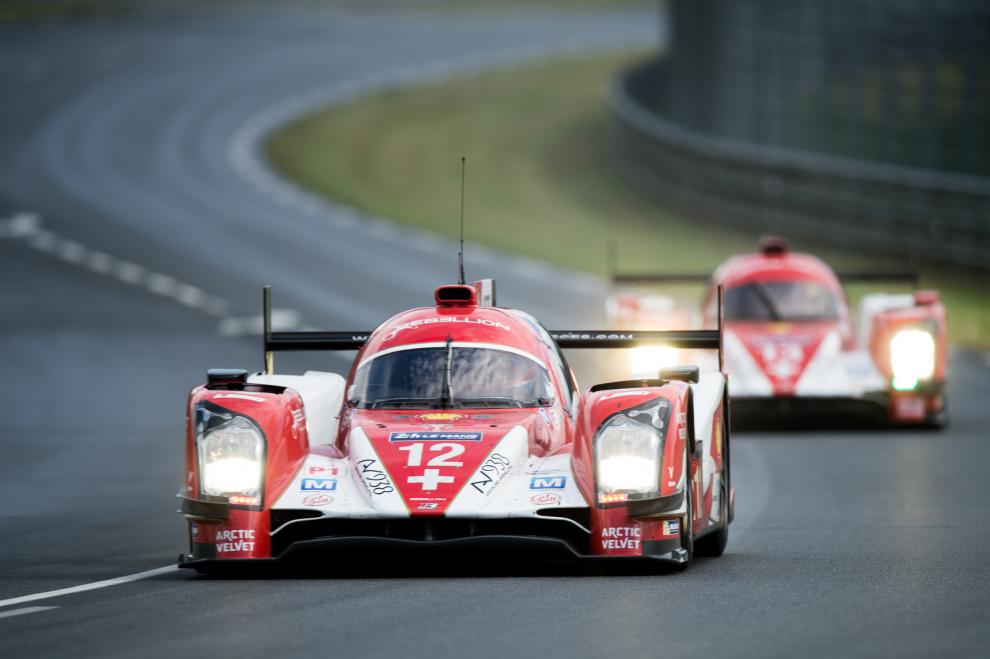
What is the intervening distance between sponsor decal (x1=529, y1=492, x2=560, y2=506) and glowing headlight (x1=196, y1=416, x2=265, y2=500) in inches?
51.4

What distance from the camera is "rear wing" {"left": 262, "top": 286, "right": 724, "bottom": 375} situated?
12672 millimetres

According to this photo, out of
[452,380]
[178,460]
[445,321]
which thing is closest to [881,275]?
[178,460]

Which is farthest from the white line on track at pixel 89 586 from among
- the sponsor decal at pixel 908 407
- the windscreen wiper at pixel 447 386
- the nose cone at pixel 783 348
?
the sponsor decal at pixel 908 407

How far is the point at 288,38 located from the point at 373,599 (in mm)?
58319

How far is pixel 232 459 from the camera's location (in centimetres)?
1048

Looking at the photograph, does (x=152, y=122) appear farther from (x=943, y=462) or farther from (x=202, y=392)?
(x=202, y=392)

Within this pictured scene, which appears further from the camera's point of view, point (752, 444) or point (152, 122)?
point (152, 122)

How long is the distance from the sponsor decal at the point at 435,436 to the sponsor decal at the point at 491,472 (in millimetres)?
201

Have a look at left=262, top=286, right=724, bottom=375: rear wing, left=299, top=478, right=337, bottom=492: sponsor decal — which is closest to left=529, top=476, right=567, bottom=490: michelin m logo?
left=299, top=478, right=337, bottom=492: sponsor decal

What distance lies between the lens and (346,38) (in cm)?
6625

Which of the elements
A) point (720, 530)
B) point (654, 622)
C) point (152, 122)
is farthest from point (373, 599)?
point (152, 122)

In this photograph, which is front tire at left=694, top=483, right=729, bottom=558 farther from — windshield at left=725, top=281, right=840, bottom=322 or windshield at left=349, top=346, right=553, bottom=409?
windshield at left=725, top=281, right=840, bottom=322

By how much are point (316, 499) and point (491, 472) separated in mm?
832

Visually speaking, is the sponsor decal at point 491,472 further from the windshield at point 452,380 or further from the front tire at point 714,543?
the front tire at point 714,543
